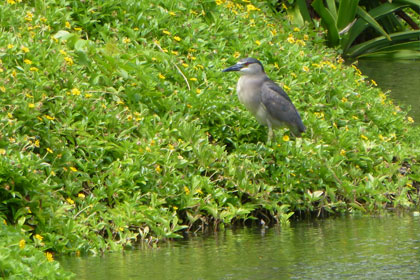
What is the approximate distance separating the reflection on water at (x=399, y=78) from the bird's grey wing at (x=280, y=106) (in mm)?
2578

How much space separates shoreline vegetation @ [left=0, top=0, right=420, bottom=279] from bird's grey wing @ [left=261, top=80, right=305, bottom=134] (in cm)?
19

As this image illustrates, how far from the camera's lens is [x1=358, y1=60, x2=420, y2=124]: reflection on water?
11.7 m

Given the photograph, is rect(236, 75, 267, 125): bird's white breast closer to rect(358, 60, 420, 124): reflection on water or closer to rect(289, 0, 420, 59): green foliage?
rect(358, 60, 420, 124): reflection on water

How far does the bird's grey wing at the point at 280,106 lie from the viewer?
8375 mm

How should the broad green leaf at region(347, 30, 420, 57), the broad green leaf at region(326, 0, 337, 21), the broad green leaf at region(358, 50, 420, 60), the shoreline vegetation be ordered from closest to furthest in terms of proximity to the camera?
the shoreline vegetation
the broad green leaf at region(326, 0, 337, 21)
the broad green leaf at region(347, 30, 420, 57)
the broad green leaf at region(358, 50, 420, 60)

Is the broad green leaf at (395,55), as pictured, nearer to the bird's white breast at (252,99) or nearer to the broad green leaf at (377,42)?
the broad green leaf at (377,42)

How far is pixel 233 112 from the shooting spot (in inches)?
335

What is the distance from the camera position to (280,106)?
27.6 feet

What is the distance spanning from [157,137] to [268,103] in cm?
129

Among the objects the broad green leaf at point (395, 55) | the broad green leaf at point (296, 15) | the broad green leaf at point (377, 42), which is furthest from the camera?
the broad green leaf at point (395, 55)

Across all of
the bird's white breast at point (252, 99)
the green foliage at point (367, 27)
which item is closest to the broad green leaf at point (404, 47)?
the green foliage at point (367, 27)

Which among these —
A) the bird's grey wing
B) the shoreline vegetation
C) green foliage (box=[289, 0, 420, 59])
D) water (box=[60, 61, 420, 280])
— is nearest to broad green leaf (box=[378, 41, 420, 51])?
green foliage (box=[289, 0, 420, 59])

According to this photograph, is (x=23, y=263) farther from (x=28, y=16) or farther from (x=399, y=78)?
(x=399, y=78)

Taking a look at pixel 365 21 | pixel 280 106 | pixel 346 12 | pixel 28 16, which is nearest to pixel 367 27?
pixel 365 21
